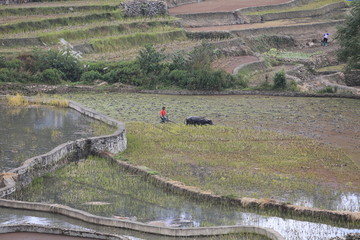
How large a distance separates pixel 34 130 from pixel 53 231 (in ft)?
35.0

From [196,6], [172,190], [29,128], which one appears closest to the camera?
[172,190]

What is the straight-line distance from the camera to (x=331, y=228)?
16.6 metres

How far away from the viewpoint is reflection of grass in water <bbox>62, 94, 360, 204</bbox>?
2058 centimetres

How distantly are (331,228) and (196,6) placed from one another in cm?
4548

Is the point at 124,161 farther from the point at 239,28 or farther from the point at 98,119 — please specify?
the point at 239,28

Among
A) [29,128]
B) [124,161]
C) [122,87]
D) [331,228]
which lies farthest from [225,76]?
[331,228]

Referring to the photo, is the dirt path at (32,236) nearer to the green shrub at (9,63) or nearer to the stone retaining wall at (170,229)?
the stone retaining wall at (170,229)

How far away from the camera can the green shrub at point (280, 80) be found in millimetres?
35969

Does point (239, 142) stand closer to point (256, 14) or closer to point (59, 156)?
point (59, 156)

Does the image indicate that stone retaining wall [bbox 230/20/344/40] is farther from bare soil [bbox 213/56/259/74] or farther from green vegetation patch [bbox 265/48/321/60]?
bare soil [bbox 213/56/259/74]

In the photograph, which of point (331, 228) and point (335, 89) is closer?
point (331, 228)

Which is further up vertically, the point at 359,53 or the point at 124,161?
the point at 359,53

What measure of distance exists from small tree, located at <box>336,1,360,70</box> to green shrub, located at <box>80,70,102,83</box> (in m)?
11.6

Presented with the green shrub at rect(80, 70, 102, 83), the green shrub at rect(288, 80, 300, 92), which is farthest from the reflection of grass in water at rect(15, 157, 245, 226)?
the green shrub at rect(288, 80, 300, 92)
